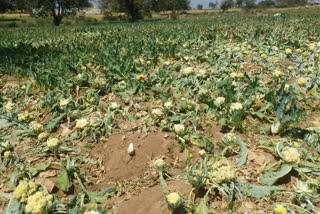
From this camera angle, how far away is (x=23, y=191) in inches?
68.9

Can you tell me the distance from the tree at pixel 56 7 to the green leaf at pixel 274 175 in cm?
3959

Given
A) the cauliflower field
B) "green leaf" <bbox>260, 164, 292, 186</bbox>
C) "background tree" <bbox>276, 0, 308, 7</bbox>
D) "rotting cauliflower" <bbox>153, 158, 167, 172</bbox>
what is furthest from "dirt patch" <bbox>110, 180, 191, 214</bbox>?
"background tree" <bbox>276, 0, 308, 7</bbox>

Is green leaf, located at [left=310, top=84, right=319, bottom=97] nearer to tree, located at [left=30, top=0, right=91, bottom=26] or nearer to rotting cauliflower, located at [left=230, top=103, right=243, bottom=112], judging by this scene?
rotting cauliflower, located at [left=230, top=103, right=243, bottom=112]

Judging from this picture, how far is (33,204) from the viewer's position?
1604 millimetres

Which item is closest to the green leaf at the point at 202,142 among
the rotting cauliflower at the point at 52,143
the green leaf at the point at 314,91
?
the rotting cauliflower at the point at 52,143

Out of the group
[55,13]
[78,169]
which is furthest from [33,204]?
[55,13]

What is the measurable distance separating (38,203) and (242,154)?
5.69ft

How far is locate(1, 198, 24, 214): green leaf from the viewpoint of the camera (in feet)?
5.70

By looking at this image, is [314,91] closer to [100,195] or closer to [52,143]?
[100,195]

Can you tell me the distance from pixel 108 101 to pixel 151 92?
66cm

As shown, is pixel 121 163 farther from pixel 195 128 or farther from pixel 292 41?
pixel 292 41

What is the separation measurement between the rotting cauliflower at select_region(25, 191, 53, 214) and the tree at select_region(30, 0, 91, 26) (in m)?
39.1

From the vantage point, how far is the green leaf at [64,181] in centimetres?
198

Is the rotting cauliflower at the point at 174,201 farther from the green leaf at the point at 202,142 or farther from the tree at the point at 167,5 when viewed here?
the tree at the point at 167,5
